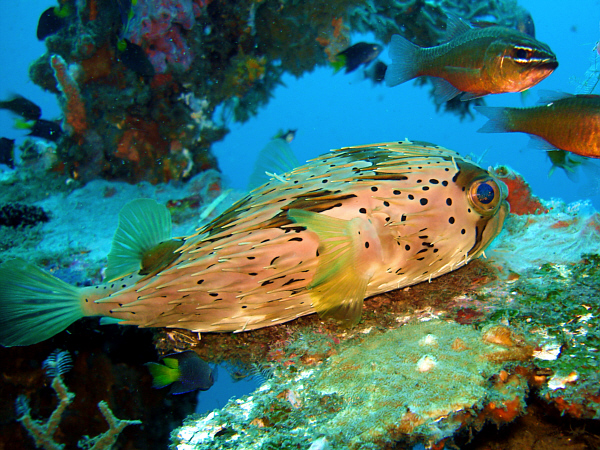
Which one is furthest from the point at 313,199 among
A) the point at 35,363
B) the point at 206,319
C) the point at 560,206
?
the point at 560,206

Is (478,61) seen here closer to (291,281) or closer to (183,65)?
(291,281)

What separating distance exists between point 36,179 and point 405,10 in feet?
25.4

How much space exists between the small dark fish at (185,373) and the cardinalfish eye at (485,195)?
6.35 ft

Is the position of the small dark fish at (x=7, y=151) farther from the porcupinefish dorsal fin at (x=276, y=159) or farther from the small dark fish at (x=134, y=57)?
the porcupinefish dorsal fin at (x=276, y=159)

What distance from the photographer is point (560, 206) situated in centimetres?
329

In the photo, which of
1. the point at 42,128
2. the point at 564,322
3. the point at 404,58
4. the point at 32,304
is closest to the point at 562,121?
the point at 564,322

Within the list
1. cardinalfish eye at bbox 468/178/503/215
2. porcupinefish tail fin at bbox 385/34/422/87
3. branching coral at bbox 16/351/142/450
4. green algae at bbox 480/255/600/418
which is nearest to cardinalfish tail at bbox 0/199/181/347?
branching coral at bbox 16/351/142/450

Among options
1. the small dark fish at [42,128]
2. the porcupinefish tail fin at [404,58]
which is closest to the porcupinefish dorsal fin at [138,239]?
the porcupinefish tail fin at [404,58]

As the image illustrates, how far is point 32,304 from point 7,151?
221 inches

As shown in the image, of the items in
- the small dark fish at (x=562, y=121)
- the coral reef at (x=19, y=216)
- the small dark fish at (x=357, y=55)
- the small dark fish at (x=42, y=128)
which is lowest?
Result: the small dark fish at (x=562, y=121)

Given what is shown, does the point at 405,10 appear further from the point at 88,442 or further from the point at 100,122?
the point at 88,442

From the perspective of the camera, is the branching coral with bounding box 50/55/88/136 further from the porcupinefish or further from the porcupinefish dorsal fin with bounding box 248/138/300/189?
the porcupinefish dorsal fin with bounding box 248/138/300/189

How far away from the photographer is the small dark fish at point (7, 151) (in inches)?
233

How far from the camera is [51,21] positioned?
577 cm
